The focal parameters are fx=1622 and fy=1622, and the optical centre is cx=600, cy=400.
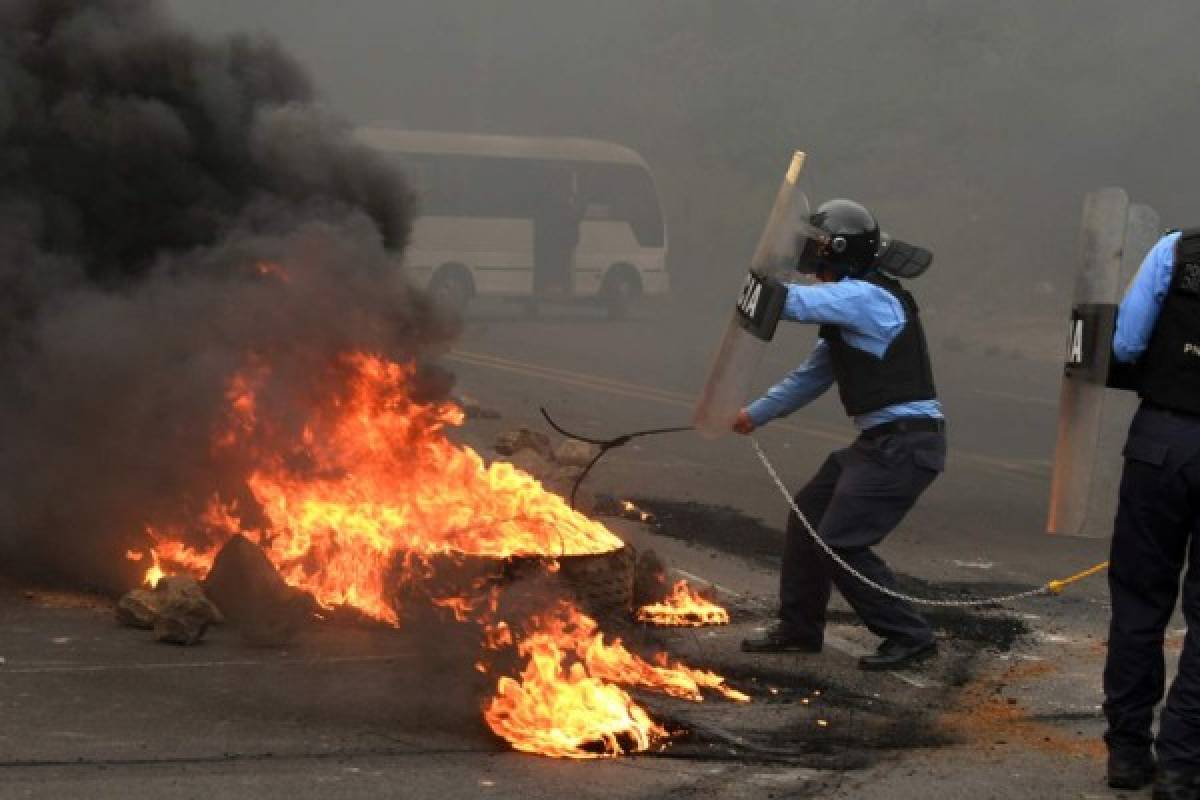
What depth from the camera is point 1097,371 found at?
514 centimetres

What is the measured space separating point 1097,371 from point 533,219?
78.0 feet

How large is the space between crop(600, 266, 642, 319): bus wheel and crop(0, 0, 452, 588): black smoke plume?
20.8 meters

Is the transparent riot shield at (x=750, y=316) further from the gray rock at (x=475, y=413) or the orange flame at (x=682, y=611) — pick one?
the gray rock at (x=475, y=413)

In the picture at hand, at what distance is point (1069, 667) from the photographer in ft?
22.0

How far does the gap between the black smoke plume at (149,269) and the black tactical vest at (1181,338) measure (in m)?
3.52

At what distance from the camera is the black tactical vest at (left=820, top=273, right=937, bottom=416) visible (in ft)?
21.0

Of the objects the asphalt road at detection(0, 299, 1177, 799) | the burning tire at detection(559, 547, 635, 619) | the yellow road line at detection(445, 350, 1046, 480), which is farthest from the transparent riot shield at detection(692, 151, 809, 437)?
the yellow road line at detection(445, 350, 1046, 480)

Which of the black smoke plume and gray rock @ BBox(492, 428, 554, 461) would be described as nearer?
the black smoke plume

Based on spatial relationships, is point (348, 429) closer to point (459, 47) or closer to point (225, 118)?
point (225, 118)

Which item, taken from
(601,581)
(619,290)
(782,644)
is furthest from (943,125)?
(601,581)

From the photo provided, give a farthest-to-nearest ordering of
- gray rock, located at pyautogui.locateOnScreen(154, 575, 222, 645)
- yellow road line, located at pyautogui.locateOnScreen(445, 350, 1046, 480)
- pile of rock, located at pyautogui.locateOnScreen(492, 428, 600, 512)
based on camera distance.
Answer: yellow road line, located at pyautogui.locateOnScreen(445, 350, 1046, 480), pile of rock, located at pyautogui.locateOnScreen(492, 428, 600, 512), gray rock, located at pyautogui.locateOnScreen(154, 575, 222, 645)

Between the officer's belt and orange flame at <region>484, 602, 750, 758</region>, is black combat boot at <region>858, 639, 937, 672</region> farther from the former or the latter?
the officer's belt

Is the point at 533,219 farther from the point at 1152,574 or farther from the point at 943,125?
the point at 1152,574

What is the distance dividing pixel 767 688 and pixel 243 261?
3.25 metres
